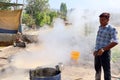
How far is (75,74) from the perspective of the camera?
6664 mm

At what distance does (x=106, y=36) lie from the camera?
15.9ft

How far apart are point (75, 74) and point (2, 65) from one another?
2375mm

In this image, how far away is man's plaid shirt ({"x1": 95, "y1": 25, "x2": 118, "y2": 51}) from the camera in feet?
15.5

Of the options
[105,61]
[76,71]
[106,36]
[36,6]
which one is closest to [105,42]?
[106,36]

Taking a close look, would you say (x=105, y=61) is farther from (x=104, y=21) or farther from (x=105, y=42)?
(x=104, y=21)

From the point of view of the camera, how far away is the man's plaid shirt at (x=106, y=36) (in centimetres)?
474

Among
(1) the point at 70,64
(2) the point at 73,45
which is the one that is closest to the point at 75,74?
(1) the point at 70,64

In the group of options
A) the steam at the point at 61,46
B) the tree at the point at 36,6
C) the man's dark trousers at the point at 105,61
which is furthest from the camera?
the tree at the point at 36,6

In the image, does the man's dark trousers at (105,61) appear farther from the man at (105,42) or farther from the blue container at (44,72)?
the blue container at (44,72)

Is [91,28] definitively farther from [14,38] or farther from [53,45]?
[14,38]

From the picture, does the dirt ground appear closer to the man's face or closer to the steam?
the steam

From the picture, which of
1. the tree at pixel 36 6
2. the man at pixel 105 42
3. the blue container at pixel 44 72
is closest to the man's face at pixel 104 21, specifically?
the man at pixel 105 42

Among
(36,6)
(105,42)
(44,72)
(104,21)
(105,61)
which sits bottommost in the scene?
(44,72)

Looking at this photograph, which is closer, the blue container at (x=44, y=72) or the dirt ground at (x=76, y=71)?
the blue container at (x=44, y=72)
